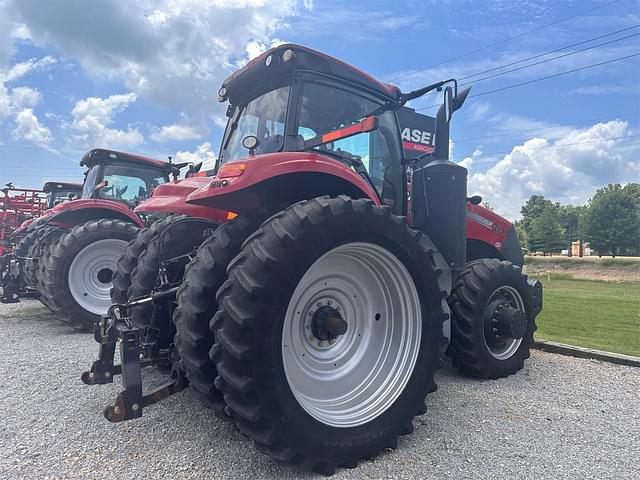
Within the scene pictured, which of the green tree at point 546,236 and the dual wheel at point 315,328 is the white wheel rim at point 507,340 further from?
the green tree at point 546,236

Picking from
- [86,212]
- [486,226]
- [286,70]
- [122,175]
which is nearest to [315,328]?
[286,70]

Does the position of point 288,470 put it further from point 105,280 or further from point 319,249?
point 105,280

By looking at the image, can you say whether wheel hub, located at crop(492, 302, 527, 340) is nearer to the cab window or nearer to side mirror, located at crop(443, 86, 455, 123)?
side mirror, located at crop(443, 86, 455, 123)

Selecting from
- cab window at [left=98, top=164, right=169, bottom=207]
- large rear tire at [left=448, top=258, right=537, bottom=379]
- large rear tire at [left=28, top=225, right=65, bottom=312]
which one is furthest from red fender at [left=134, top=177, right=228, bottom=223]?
cab window at [left=98, top=164, right=169, bottom=207]

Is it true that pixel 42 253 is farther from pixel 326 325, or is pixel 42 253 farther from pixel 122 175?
pixel 326 325

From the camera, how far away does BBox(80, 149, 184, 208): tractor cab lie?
7.66 metres

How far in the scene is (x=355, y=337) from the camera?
2.85 metres

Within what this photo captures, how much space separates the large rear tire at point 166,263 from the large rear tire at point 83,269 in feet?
10.1

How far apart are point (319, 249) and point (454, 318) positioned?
6.80ft

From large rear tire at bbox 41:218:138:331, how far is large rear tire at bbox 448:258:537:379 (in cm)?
482

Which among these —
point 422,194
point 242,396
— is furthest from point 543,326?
point 242,396

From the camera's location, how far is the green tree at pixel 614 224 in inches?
1797

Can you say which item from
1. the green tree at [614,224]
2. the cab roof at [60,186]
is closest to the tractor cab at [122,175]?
the cab roof at [60,186]

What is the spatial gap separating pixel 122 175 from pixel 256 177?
6367 mm
